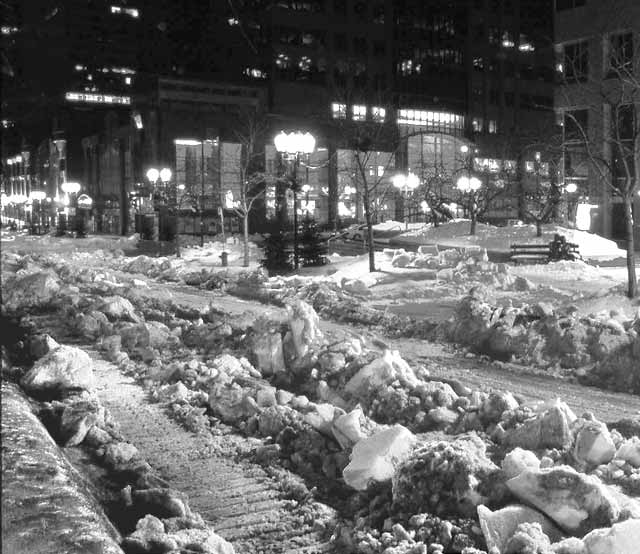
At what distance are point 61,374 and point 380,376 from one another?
14.6 feet

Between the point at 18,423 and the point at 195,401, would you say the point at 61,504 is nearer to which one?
the point at 18,423

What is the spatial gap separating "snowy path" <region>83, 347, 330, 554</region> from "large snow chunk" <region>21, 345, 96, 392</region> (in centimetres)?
61

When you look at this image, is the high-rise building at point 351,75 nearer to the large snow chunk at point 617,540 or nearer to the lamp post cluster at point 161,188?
the lamp post cluster at point 161,188

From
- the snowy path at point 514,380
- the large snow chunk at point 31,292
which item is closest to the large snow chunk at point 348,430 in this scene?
the snowy path at point 514,380

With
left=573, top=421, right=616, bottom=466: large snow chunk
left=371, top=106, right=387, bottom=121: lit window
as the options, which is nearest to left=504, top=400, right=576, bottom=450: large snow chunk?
left=573, top=421, right=616, bottom=466: large snow chunk

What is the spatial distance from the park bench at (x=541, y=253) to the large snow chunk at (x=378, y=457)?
78.5 feet

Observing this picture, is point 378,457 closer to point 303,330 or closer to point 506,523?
point 506,523

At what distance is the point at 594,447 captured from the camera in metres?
7.30

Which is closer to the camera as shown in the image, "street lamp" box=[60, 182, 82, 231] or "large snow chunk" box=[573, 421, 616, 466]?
"large snow chunk" box=[573, 421, 616, 466]

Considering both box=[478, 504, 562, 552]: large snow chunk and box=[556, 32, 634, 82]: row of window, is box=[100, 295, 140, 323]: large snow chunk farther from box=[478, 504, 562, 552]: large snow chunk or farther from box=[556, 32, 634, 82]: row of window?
box=[556, 32, 634, 82]: row of window

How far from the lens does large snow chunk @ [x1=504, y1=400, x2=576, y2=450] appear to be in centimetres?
768

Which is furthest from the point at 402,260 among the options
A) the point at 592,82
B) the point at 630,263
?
the point at 592,82

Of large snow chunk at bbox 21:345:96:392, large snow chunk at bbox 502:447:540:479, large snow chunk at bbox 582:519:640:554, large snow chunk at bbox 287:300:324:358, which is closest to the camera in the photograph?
large snow chunk at bbox 582:519:640:554

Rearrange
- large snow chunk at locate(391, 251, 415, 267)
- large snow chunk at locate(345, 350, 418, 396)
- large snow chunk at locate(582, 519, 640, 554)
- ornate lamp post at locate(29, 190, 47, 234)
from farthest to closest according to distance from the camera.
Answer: ornate lamp post at locate(29, 190, 47, 234)
large snow chunk at locate(391, 251, 415, 267)
large snow chunk at locate(345, 350, 418, 396)
large snow chunk at locate(582, 519, 640, 554)
